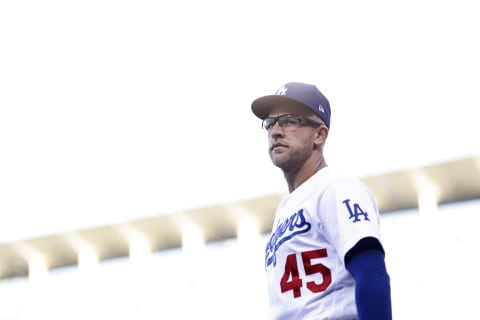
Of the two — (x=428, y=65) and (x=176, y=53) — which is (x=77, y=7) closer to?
(x=176, y=53)

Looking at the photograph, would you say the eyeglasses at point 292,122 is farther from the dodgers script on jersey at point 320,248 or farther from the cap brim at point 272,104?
the dodgers script on jersey at point 320,248

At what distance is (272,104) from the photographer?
86.7 inches

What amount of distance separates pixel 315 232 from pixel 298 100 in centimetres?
36

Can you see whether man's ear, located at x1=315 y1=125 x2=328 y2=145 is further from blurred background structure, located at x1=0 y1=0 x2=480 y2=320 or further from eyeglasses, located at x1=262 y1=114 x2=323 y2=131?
blurred background structure, located at x1=0 y1=0 x2=480 y2=320

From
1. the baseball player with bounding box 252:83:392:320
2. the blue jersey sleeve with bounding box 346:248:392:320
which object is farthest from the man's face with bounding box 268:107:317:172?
the blue jersey sleeve with bounding box 346:248:392:320

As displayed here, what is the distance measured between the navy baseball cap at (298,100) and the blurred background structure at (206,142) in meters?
5.05

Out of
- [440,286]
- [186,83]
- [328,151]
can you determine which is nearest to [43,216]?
[186,83]

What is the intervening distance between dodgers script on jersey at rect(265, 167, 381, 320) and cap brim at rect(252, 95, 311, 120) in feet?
0.67

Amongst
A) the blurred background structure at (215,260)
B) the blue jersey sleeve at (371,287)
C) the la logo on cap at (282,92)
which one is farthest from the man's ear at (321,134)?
the blurred background structure at (215,260)

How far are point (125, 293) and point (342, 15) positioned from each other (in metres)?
3.54

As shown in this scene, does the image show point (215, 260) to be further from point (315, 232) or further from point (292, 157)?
point (315, 232)

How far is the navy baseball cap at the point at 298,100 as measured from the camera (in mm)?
2154

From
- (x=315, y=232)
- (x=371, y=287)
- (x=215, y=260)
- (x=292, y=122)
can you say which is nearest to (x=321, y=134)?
(x=292, y=122)

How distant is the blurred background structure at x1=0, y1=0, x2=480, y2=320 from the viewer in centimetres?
732
